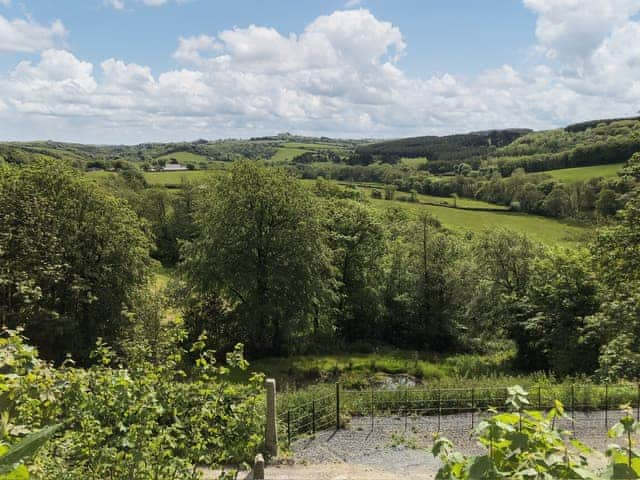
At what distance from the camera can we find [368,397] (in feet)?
58.4

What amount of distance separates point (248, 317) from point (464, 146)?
184 meters

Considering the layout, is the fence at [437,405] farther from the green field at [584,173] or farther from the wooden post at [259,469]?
the green field at [584,173]

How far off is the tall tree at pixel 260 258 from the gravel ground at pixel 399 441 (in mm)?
10613

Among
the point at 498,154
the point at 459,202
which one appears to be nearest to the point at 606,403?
the point at 459,202

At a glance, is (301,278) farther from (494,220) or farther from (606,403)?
(494,220)

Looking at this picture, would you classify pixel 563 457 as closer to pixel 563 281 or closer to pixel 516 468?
pixel 516 468

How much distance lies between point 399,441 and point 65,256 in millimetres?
17764

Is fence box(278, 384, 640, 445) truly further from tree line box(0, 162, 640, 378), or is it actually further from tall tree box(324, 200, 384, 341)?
tall tree box(324, 200, 384, 341)

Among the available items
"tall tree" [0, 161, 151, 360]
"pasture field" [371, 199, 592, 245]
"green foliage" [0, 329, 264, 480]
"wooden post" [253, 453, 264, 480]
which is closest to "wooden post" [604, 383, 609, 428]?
"wooden post" [253, 453, 264, 480]

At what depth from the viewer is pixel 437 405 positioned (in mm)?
17516

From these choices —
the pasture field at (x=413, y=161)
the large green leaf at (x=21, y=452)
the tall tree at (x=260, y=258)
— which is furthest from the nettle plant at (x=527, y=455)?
the pasture field at (x=413, y=161)

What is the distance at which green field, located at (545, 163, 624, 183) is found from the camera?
8694cm

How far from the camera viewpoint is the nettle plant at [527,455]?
208 cm

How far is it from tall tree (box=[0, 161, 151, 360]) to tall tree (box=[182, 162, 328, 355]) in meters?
3.88
